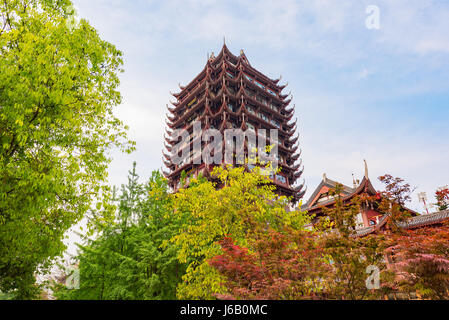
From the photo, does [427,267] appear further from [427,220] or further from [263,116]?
[263,116]

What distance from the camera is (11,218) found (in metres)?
5.77

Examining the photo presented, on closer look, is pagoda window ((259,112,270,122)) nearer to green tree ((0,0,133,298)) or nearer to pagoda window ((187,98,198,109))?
pagoda window ((187,98,198,109))

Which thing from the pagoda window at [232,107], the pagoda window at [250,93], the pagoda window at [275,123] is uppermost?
the pagoda window at [250,93]

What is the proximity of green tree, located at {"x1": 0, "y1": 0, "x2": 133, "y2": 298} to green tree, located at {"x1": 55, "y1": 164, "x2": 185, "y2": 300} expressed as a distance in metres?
2.60

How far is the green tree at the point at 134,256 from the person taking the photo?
1031 cm

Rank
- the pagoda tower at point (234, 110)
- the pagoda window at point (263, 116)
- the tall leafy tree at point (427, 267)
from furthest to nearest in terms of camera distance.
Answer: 1. the pagoda window at point (263, 116)
2. the pagoda tower at point (234, 110)
3. the tall leafy tree at point (427, 267)

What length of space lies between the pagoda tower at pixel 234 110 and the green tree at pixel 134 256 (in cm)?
1950

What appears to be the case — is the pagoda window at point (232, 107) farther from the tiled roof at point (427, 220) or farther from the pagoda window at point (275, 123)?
the tiled roof at point (427, 220)

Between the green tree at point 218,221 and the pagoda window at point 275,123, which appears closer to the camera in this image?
the green tree at point 218,221

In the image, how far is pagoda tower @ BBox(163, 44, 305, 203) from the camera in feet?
123

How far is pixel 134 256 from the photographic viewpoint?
38.9 ft

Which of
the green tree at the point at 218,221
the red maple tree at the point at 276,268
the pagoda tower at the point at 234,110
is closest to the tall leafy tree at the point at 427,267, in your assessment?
the red maple tree at the point at 276,268
